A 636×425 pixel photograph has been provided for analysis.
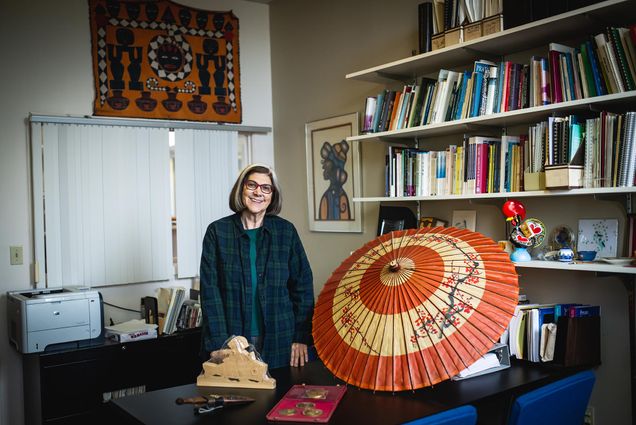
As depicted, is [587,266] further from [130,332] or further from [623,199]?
[130,332]

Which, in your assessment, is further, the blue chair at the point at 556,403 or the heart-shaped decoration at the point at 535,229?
the heart-shaped decoration at the point at 535,229

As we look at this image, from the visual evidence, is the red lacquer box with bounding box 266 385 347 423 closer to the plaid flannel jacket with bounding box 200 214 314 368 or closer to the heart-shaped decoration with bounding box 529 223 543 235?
the plaid flannel jacket with bounding box 200 214 314 368

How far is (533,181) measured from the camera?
2.44m

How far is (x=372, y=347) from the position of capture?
72.5 inches

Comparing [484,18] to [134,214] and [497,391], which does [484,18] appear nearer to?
[497,391]

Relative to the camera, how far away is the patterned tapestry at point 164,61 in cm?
385

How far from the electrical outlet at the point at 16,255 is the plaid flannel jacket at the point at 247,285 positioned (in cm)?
157

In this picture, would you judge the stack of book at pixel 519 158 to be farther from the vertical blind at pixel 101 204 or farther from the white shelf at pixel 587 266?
the vertical blind at pixel 101 204

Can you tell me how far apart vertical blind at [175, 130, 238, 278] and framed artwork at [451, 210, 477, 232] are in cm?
175

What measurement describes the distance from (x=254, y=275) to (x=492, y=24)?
143cm

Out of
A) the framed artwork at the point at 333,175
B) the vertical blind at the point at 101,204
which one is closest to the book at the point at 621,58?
the framed artwork at the point at 333,175

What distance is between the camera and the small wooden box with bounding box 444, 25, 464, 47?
9.02ft

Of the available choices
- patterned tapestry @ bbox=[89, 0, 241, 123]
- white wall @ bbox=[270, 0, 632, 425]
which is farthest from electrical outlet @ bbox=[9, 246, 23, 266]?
white wall @ bbox=[270, 0, 632, 425]

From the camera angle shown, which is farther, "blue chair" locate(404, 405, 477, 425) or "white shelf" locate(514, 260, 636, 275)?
"white shelf" locate(514, 260, 636, 275)
